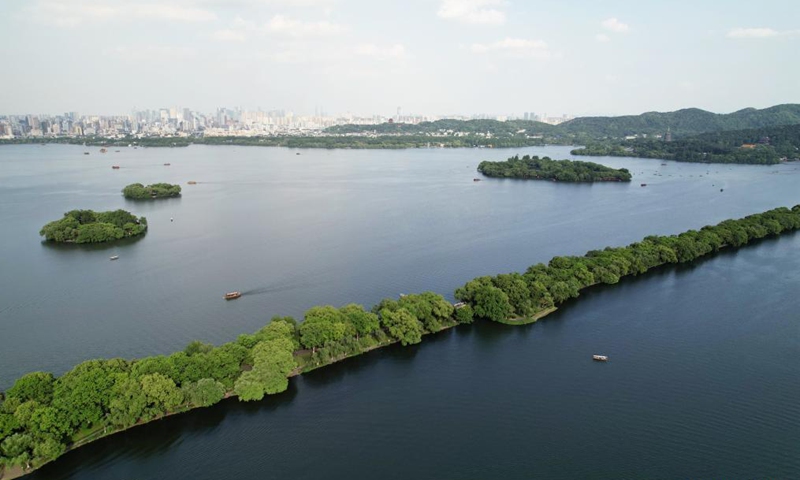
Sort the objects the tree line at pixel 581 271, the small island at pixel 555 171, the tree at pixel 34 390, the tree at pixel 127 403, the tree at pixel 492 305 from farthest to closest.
Result: the small island at pixel 555 171 → the tree line at pixel 581 271 → the tree at pixel 492 305 → the tree at pixel 127 403 → the tree at pixel 34 390

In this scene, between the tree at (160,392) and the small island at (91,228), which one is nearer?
the tree at (160,392)

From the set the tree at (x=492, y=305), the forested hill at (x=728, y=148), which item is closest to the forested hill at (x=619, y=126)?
the forested hill at (x=728, y=148)

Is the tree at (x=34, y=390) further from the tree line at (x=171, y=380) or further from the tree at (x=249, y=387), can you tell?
the tree at (x=249, y=387)

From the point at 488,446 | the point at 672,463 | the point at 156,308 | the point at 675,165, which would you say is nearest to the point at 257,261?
the point at 156,308

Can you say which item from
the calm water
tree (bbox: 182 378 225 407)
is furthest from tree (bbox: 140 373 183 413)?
the calm water

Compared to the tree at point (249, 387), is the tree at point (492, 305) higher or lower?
higher

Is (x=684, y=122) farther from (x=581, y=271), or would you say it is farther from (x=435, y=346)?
(x=435, y=346)

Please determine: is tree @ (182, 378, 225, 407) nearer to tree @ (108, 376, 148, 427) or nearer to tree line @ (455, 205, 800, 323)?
tree @ (108, 376, 148, 427)

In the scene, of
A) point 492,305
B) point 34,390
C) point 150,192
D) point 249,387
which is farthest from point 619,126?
point 34,390
